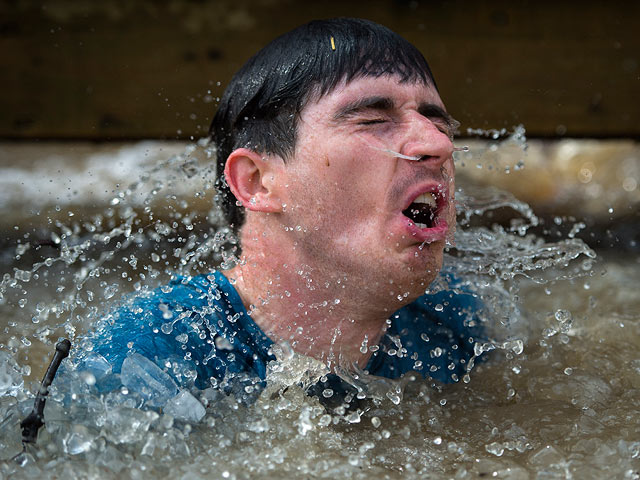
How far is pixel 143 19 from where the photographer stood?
140 inches

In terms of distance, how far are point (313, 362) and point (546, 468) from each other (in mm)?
568

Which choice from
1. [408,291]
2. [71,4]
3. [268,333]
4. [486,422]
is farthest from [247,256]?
[71,4]

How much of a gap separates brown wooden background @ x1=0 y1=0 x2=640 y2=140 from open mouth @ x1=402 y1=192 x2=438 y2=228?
1.82 metres

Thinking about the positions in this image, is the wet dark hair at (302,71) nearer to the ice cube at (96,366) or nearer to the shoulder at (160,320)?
the shoulder at (160,320)

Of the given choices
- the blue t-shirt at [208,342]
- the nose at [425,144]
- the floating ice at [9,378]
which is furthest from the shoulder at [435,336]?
the floating ice at [9,378]

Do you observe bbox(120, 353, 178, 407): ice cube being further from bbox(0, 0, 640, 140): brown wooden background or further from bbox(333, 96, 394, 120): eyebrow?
bbox(0, 0, 640, 140): brown wooden background

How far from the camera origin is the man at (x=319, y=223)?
165 cm

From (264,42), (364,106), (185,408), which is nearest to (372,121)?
(364,106)

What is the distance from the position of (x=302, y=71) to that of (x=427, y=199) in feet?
1.39

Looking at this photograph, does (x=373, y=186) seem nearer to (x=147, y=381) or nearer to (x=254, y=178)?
(x=254, y=178)

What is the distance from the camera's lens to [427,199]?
170 cm

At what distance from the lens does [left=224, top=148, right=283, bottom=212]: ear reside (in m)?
1.78

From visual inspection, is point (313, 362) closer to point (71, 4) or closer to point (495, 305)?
point (495, 305)

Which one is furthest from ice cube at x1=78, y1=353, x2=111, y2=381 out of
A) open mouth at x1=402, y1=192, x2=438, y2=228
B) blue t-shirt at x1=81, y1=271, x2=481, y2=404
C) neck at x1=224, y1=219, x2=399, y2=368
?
open mouth at x1=402, y1=192, x2=438, y2=228
